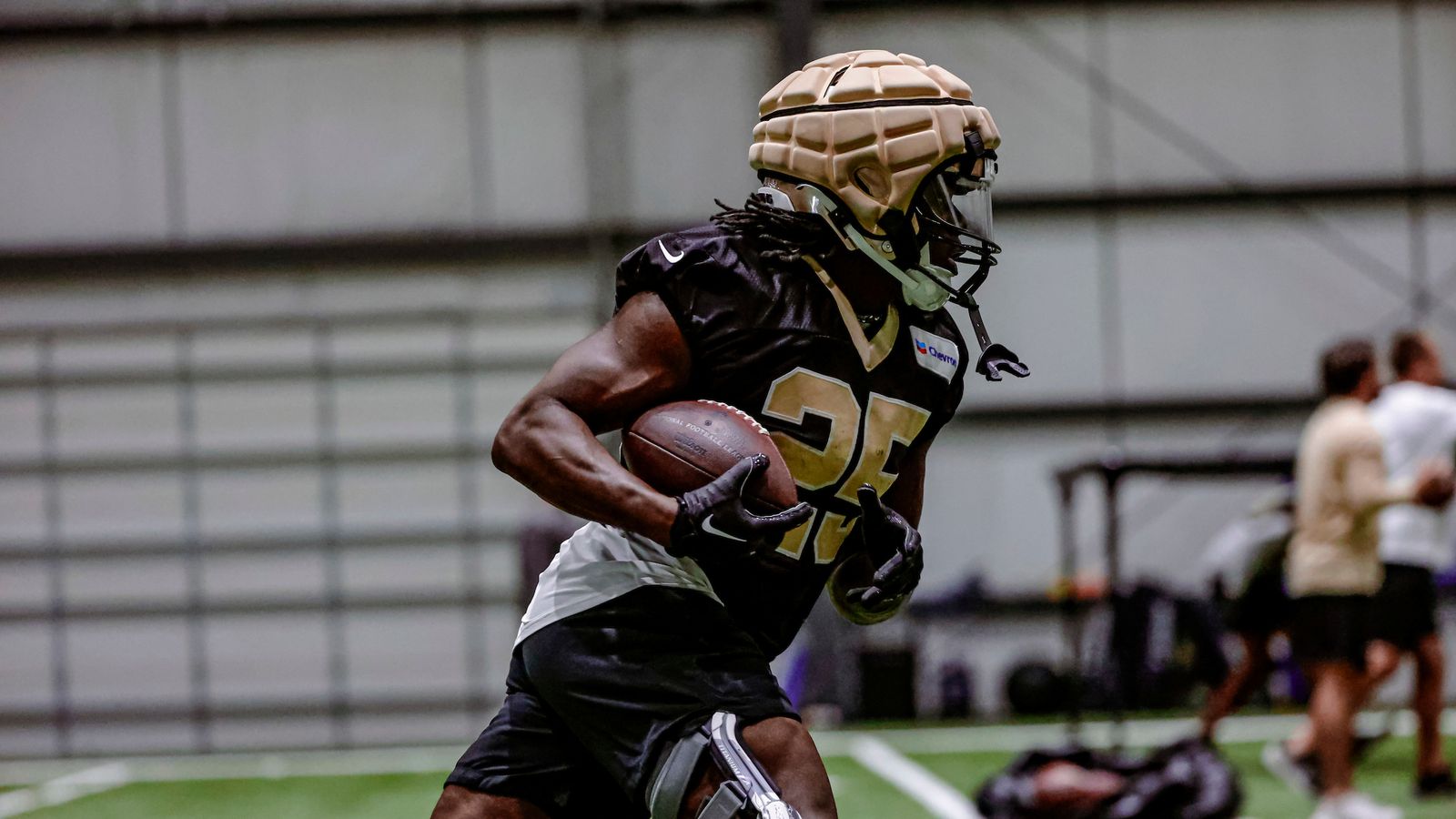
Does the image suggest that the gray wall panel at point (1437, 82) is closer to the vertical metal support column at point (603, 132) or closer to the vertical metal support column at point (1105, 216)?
the vertical metal support column at point (1105, 216)

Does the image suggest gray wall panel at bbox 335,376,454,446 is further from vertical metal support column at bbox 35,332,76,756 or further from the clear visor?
the clear visor

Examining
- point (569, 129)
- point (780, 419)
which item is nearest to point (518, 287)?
point (569, 129)

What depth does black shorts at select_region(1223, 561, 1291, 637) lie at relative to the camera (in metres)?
6.98

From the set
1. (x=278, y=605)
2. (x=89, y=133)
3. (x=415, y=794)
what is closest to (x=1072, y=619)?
(x=415, y=794)

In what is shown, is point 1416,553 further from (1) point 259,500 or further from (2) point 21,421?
(2) point 21,421

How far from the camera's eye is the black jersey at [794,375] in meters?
2.39

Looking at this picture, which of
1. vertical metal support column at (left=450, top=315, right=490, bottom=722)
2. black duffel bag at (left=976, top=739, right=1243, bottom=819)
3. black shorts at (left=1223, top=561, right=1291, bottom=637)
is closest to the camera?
black duffel bag at (left=976, top=739, right=1243, bottom=819)

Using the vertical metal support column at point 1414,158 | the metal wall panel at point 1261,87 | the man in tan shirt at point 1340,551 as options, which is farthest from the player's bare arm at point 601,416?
the vertical metal support column at point 1414,158

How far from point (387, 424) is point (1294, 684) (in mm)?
6617

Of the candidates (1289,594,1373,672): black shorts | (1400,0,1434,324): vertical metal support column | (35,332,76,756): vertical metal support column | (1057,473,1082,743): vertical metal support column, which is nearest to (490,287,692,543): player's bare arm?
(1289,594,1373,672): black shorts

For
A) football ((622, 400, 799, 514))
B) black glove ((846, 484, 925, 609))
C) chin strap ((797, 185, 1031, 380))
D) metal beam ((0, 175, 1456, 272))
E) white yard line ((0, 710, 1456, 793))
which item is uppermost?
metal beam ((0, 175, 1456, 272))

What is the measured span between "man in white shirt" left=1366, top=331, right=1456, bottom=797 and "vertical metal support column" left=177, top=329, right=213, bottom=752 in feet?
26.6

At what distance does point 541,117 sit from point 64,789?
5627 millimetres

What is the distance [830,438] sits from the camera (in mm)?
2432
